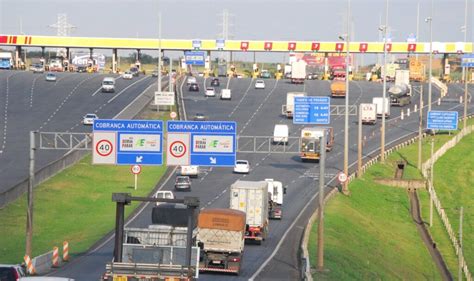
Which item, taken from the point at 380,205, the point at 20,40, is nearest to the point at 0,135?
the point at 380,205

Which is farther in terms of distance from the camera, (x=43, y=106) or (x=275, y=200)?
(x=43, y=106)

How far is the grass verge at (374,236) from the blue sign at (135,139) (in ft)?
32.3

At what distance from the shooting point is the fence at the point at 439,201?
66.7 metres

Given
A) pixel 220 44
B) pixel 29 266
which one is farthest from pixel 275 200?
pixel 220 44

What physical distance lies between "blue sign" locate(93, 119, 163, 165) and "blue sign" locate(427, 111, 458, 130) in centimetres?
5434

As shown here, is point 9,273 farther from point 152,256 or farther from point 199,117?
point 199,117

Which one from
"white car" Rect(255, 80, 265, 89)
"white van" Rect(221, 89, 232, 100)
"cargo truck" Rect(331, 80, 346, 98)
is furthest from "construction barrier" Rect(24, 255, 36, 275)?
"white car" Rect(255, 80, 265, 89)

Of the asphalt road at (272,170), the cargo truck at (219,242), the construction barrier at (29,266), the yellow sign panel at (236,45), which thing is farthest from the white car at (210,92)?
the construction barrier at (29,266)

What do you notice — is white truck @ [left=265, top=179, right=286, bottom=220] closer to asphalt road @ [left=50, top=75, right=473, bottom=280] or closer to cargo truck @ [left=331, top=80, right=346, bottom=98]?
asphalt road @ [left=50, top=75, right=473, bottom=280]

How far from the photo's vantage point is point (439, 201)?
86.6m

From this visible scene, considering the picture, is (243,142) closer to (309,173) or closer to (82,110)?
(309,173)

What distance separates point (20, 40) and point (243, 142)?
9273cm

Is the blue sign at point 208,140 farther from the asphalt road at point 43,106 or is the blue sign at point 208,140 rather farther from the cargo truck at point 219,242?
the asphalt road at point 43,106

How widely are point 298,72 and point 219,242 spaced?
10585cm
